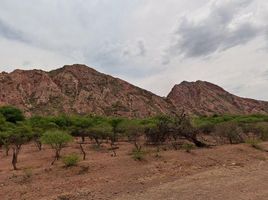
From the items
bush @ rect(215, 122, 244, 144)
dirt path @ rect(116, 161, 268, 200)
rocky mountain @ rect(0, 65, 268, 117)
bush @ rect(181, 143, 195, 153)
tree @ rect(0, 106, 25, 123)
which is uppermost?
rocky mountain @ rect(0, 65, 268, 117)

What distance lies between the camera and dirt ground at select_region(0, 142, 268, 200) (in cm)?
1939

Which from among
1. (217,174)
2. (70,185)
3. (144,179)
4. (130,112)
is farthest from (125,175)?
(130,112)

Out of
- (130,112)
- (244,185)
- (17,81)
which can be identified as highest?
(17,81)

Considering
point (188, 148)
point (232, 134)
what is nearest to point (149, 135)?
point (232, 134)

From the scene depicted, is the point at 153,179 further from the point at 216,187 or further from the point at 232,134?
the point at 232,134

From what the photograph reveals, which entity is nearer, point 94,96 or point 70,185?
point 70,185

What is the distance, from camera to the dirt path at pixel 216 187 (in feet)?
60.1

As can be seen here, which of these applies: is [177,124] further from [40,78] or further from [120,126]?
[40,78]

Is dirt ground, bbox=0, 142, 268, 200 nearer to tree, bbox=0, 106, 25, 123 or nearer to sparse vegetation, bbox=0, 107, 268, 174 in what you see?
→ sparse vegetation, bbox=0, 107, 268, 174

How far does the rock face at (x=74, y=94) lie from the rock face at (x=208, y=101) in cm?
1774

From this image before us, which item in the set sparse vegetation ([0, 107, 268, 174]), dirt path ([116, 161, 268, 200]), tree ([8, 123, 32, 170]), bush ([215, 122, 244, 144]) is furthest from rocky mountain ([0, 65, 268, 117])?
dirt path ([116, 161, 268, 200])

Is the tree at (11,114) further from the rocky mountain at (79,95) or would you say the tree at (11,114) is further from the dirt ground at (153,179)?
the dirt ground at (153,179)

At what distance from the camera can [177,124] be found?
38.0 m

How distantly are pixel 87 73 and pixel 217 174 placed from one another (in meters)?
115
